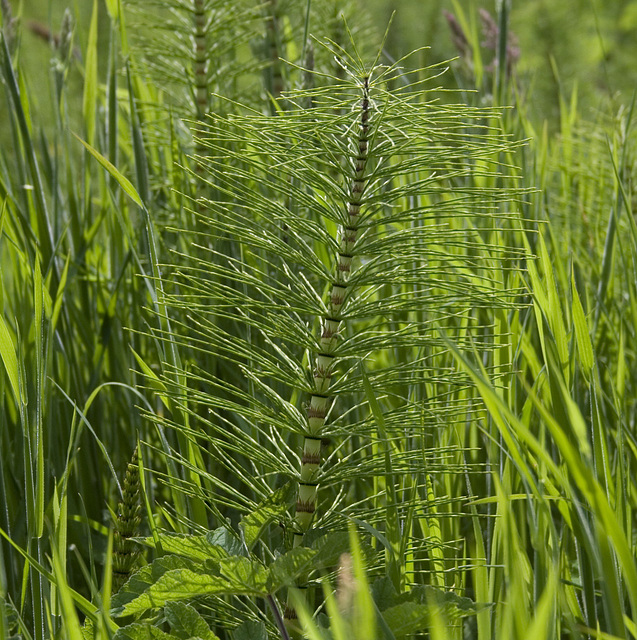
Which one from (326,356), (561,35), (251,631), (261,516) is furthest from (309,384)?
(561,35)

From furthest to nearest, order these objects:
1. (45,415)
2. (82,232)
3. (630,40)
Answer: (630,40)
(82,232)
(45,415)

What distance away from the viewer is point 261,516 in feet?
2.33

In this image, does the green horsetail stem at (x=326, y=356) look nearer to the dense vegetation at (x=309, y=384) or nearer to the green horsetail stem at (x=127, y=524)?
the dense vegetation at (x=309, y=384)

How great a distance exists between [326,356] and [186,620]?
0.27 metres

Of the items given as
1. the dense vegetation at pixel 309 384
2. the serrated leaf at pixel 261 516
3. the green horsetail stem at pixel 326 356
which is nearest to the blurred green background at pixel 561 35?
the dense vegetation at pixel 309 384

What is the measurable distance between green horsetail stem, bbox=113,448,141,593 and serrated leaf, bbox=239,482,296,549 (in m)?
0.10

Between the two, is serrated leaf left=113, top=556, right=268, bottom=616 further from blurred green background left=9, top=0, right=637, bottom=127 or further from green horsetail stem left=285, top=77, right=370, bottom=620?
blurred green background left=9, top=0, right=637, bottom=127

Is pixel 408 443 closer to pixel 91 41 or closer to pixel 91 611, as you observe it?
pixel 91 611

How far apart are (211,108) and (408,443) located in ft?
2.40

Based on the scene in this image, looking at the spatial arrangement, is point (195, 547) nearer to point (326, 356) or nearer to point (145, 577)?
point (145, 577)

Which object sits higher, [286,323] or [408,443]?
[286,323]

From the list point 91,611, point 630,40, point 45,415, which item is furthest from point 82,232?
point 630,40

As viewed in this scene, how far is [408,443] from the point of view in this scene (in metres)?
0.96

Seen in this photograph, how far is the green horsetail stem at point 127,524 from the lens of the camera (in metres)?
0.71
